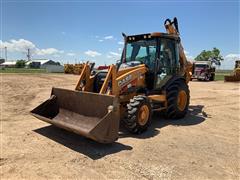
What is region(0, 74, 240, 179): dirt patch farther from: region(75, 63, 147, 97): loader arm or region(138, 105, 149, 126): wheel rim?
region(75, 63, 147, 97): loader arm

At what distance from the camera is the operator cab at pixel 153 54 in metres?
7.37

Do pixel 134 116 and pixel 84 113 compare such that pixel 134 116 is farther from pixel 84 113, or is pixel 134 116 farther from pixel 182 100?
pixel 182 100

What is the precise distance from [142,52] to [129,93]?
159 centimetres

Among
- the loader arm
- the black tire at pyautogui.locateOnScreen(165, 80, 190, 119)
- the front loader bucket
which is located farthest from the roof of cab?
the front loader bucket

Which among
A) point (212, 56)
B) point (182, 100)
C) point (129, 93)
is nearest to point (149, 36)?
point (129, 93)

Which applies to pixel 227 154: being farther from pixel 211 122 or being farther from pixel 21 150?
pixel 21 150

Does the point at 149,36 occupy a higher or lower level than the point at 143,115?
higher

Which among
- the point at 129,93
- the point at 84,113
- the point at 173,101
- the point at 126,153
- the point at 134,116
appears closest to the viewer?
the point at 126,153

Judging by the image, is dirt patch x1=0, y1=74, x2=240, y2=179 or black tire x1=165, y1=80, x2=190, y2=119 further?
black tire x1=165, y1=80, x2=190, y2=119

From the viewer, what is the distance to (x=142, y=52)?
7.68m

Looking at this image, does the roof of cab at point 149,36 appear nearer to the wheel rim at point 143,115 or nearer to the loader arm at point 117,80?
the loader arm at point 117,80

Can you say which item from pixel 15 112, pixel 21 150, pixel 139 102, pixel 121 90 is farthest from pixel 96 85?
pixel 15 112

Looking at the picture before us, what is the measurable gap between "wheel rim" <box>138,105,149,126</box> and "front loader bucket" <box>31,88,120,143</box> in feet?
2.97

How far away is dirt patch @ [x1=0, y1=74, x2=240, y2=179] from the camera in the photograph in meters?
4.20
